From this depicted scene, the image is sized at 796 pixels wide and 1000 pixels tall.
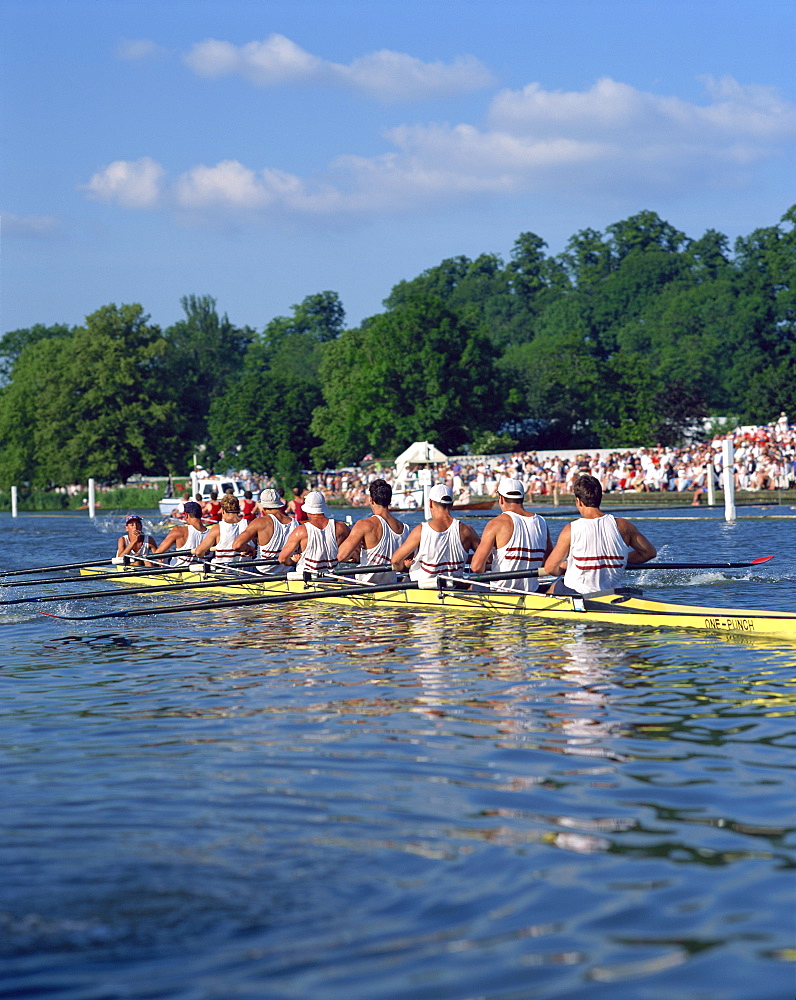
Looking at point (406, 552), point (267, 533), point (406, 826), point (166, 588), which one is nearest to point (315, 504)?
point (406, 552)

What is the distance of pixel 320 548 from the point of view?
52.7 feet

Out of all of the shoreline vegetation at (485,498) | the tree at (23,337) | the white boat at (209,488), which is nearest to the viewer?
the shoreline vegetation at (485,498)

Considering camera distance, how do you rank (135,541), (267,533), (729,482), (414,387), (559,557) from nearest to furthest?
(559,557)
(267,533)
(135,541)
(729,482)
(414,387)

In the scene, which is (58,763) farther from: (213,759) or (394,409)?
(394,409)

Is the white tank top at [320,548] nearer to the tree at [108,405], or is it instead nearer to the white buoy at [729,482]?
the white buoy at [729,482]

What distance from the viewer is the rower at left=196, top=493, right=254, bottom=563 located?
61.2 feet

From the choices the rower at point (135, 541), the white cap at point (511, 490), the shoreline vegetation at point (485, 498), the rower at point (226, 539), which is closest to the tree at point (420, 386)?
the shoreline vegetation at point (485, 498)

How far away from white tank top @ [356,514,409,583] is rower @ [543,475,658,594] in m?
2.96

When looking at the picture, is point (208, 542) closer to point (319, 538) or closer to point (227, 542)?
point (227, 542)

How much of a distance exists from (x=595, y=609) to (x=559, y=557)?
0.65 meters

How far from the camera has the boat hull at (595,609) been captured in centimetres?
1183

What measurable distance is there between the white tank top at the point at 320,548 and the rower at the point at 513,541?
8.86 ft

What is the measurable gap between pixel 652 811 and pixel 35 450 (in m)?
89.1

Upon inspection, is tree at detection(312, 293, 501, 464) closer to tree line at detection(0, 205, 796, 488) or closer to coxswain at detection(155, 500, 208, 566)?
tree line at detection(0, 205, 796, 488)
